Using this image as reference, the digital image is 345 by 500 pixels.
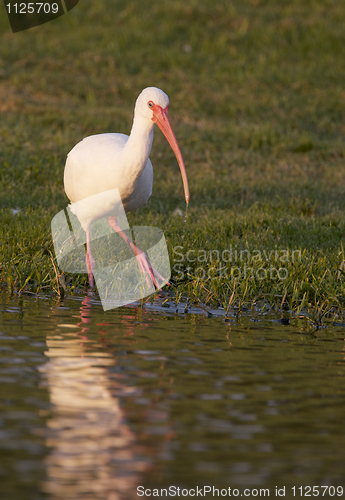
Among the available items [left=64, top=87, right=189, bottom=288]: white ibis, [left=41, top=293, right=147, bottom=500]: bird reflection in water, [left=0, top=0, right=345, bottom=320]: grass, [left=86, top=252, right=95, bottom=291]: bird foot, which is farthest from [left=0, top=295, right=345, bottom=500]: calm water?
[left=64, top=87, right=189, bottom=288]: white ibis

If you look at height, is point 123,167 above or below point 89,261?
above

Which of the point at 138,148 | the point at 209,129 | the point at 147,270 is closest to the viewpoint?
the point at 138,148

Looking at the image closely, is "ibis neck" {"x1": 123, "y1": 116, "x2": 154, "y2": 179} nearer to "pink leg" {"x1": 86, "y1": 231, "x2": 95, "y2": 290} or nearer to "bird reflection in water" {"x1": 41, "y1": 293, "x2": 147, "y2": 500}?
"pink leg" {"x1": 86, "y1": 231, "x2": 95, "y2": 290}

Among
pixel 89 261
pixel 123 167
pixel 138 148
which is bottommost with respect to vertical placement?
pixel 89 261

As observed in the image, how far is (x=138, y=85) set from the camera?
14578 mm

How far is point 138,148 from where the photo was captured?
5.86m

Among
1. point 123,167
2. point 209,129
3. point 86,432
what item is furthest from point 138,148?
point 209,129

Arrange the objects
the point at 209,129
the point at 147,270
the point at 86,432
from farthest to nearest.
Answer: the point at 209,129, the point at 147,270, the point at 86,432

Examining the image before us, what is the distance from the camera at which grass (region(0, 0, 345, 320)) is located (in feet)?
20.1

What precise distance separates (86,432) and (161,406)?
0.42 m

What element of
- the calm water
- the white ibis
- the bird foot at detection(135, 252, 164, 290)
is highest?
the white ibis

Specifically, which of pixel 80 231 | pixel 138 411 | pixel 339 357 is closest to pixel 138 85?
pixel 80 231

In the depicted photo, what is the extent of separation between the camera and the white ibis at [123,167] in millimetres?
5906

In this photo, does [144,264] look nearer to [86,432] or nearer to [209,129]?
[86,432]
